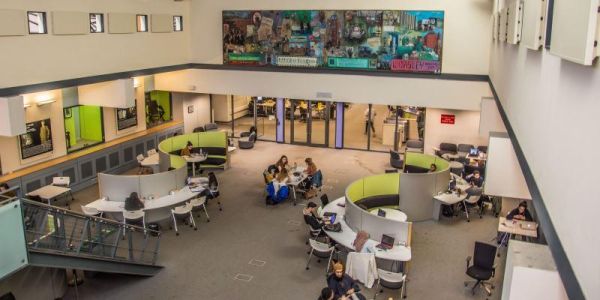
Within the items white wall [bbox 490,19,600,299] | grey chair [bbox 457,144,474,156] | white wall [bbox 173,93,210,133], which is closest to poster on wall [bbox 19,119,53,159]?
white wall [bbox 173,93,210,133]

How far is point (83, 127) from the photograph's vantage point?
58.4 feet

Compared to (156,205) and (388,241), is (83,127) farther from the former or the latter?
(388,241)

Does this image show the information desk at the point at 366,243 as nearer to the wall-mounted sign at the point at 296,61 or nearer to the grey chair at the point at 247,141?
the wall-mounted sign at the point at 296,61

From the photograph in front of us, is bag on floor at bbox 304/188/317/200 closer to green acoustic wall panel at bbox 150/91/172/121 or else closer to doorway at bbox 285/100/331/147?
doorway at bbox 285/100/331/147

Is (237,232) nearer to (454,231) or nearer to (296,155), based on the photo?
(454,231)

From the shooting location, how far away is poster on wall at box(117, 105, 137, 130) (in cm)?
1908

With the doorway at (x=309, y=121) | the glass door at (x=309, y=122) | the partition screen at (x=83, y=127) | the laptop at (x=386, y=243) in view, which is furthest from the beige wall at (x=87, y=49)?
the laptop at (x=386, y=243)


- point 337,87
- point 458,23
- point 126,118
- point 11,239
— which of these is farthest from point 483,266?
point 126,118

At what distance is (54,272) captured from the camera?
9641 mm

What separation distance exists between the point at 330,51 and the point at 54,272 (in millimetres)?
13368

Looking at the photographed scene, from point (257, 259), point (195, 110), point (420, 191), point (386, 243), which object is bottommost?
point (257, 259)

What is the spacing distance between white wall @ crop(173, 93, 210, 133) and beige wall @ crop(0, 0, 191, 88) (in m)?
2.25

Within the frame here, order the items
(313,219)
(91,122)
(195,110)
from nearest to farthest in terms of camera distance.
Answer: (313,219) < (91,122) < (195,110)

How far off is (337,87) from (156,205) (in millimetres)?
9376
